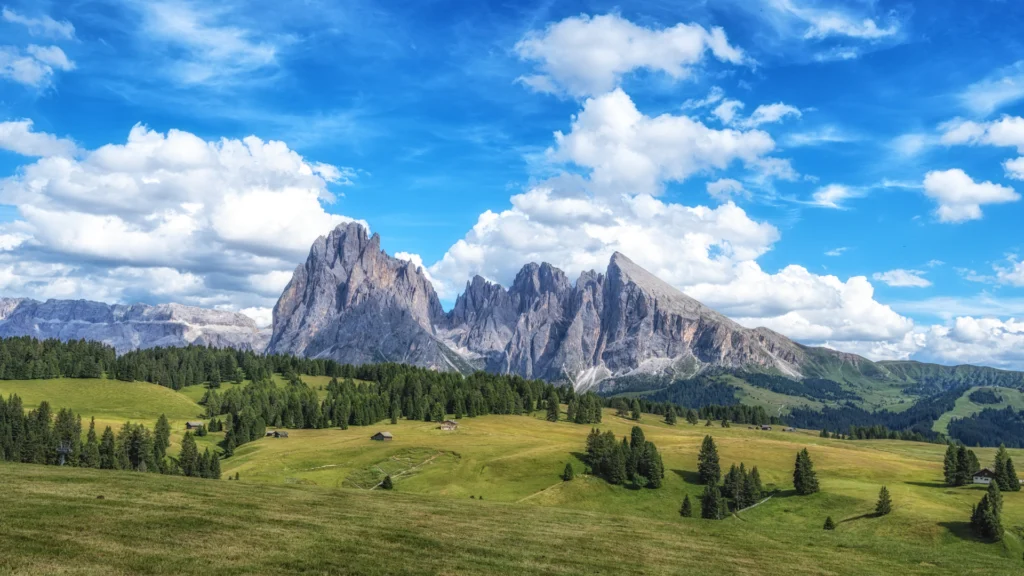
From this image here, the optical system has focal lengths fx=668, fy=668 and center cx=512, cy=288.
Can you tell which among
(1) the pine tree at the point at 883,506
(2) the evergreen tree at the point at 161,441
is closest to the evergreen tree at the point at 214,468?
(2) the evergreen tree at the point at 161,441

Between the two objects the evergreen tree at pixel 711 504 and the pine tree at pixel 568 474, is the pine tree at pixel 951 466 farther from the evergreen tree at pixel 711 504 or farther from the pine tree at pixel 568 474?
the pine tree at pixel 568 474

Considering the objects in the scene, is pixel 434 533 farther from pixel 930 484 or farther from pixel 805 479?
pixel 930 484

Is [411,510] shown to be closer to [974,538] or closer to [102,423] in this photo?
[974,538]


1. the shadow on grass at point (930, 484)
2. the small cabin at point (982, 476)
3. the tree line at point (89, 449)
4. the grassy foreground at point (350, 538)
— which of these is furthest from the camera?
the small cabin at point (982, 476)

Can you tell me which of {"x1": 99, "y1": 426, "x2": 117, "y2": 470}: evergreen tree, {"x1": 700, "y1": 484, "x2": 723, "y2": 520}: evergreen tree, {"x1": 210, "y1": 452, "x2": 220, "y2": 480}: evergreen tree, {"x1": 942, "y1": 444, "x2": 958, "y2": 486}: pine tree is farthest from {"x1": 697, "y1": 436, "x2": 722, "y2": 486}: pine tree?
{"x1": 99, "y1": 426, "x2": 117, "y2": 470}: evergreen tree

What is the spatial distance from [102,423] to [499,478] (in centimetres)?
10839

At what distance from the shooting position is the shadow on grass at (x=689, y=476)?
127188mm

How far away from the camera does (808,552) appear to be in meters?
53.0

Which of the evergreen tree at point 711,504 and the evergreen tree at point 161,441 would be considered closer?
the evergreen tree at point 711,504

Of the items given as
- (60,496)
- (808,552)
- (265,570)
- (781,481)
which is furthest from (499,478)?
(265,570)

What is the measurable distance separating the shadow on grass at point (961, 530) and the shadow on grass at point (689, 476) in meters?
44.7

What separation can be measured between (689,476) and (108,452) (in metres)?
110

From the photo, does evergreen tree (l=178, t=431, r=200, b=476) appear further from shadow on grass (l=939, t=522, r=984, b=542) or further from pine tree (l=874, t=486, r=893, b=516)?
shadow on grass (l=939, t=522, r=984, b=542)

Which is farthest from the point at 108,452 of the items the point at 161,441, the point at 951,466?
the point at 951,466
